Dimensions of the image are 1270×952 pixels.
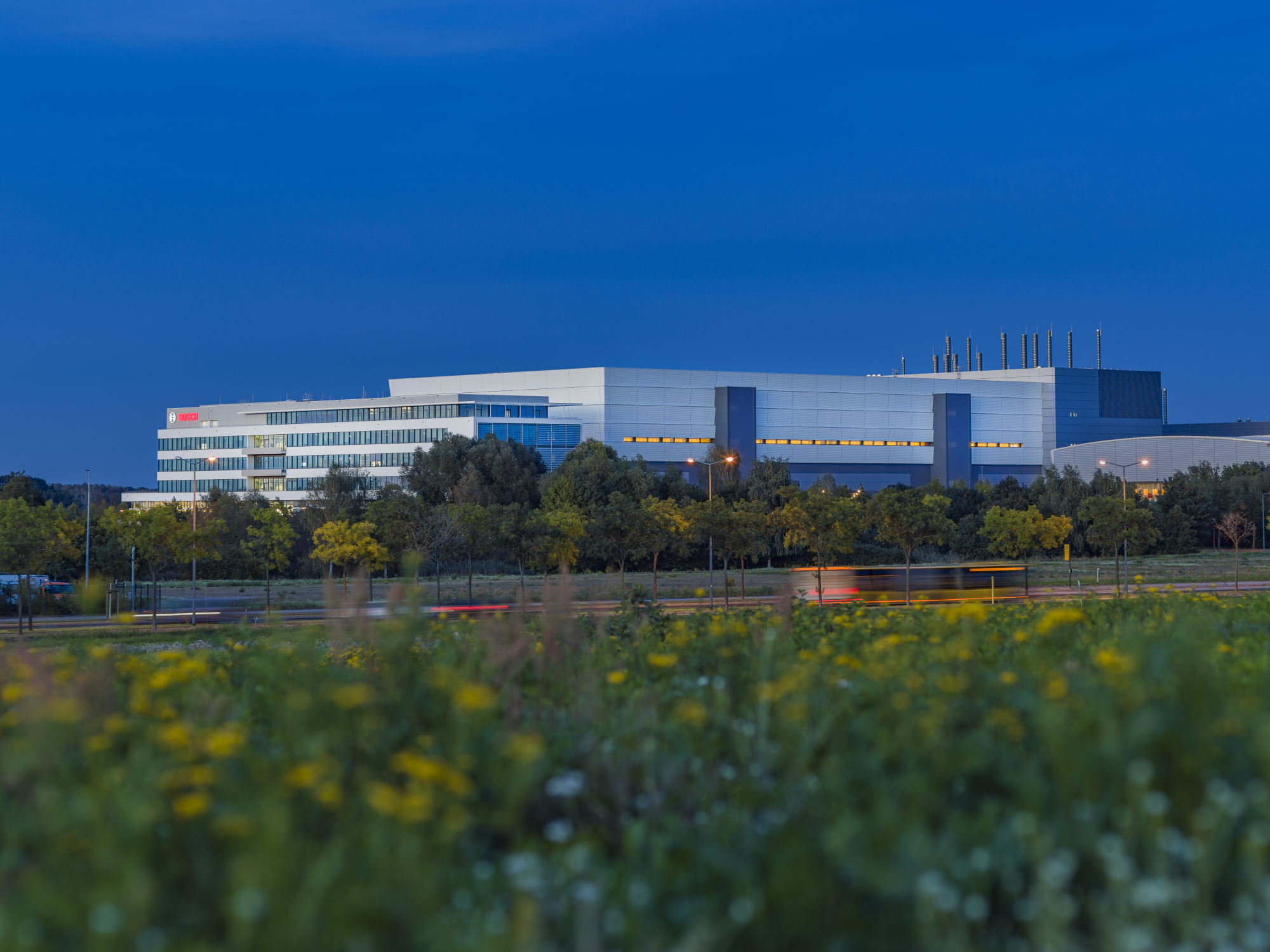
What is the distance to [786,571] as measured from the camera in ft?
200

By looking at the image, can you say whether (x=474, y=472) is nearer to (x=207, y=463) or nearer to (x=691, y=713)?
(x=207, y=463)

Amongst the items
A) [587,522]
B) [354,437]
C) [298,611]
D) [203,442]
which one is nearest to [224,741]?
[298,611]

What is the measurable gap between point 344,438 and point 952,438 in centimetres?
5855

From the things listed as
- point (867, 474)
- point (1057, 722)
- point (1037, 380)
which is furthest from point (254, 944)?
point (1037, 380)

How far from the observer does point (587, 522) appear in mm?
45500

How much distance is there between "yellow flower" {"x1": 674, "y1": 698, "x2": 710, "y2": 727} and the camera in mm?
4523

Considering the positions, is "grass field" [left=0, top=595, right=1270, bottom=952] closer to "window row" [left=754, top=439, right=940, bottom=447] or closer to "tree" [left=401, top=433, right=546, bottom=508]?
"tree" [left=401, top=433, right=546, bottom=508]

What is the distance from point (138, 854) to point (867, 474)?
11114 cm

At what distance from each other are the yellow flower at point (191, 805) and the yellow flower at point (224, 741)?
15 cm

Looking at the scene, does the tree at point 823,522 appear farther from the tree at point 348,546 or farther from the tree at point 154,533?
the tree at point 154,533

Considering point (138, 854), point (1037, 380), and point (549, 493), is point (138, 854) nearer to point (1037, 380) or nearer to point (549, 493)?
point (549, 493)

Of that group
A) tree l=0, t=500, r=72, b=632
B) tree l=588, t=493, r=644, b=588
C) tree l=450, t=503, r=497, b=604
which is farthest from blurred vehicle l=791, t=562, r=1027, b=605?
tree l=0, t=500, r=72, b=632

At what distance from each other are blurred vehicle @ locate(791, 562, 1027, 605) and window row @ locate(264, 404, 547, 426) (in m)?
51.4

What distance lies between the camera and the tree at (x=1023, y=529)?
5116 cm
